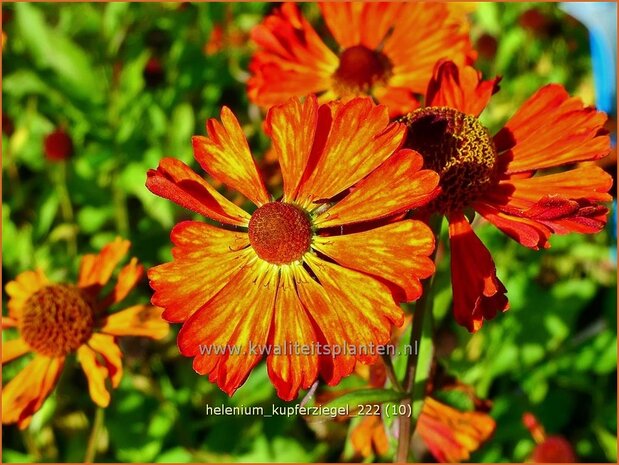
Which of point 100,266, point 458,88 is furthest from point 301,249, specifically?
point 100,266

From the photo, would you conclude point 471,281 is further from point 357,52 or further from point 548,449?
point 548,449

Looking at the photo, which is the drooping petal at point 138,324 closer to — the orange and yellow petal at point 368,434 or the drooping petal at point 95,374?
the drooping petal at point 95,374

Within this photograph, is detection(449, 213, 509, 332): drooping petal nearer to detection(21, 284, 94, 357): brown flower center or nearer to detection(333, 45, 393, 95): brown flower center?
detection(333, 45, 393, 95): brown flower center

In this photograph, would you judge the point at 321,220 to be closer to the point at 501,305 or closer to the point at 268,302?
the point at 268,302

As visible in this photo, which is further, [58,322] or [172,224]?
[172,224]

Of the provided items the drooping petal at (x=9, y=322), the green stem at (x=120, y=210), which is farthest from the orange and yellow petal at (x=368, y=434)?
the green stem at (x=120, y=210)

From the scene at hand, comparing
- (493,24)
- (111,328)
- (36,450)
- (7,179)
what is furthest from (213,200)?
(493,24)
